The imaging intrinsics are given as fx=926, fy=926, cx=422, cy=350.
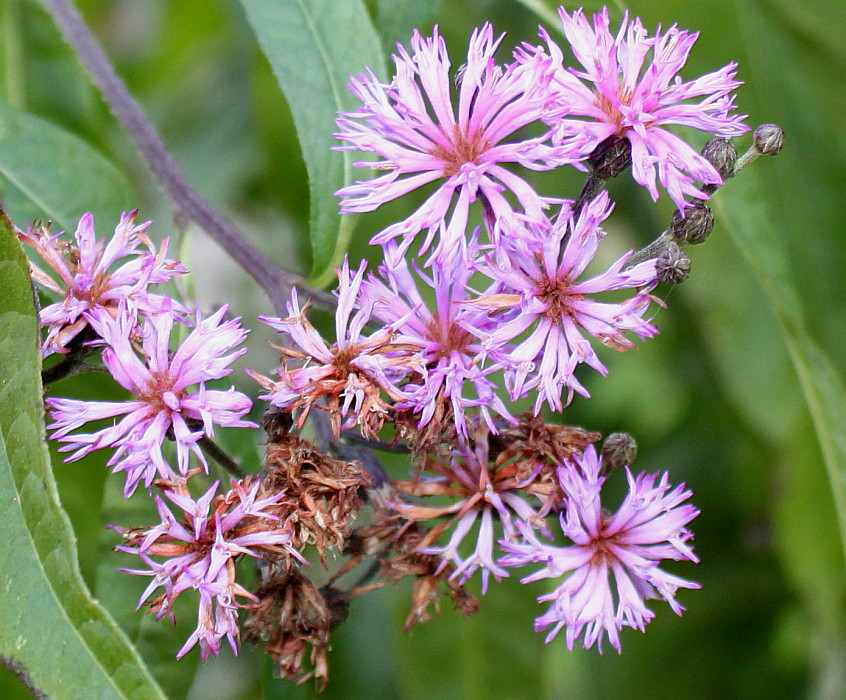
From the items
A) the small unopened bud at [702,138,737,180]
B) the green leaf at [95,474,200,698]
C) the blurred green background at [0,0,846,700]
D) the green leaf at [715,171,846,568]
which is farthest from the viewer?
the blurred green background at [0,0,846,700]

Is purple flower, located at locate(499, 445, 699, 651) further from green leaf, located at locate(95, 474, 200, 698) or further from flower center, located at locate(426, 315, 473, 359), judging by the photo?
green leaf, located at locate(95, 474, 200, 698)

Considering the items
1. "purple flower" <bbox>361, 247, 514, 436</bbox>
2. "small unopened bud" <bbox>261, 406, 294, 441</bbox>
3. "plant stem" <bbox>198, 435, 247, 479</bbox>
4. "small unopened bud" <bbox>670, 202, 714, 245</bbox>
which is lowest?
"plant stem" <bbox>198, 435, 247, 479</bbox>

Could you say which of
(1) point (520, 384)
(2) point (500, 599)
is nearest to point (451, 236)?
(1) point (520, 384)

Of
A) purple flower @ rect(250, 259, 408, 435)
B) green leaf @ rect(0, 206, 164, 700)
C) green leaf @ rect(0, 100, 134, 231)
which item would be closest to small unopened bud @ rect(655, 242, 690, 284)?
purple flower @ rect(250, 259, 408, 435)

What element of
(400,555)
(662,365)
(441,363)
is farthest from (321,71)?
(662,365)

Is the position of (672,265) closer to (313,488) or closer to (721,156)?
(721,156)

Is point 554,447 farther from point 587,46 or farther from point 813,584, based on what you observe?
point 813,584

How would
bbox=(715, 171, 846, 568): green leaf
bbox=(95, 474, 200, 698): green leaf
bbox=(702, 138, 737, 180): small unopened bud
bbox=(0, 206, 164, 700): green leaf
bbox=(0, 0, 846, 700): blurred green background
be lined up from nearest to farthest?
bbox=(0, 206, 164, 700): green leaf, bbox=(702, 138, 737, 180): small unopened bud, bbox=(95, 474, 200, 698): green leaf, bbox=(715, 171, 846, 568): green leaf, bbox=(0, 0, 846, 700): blurred green background
